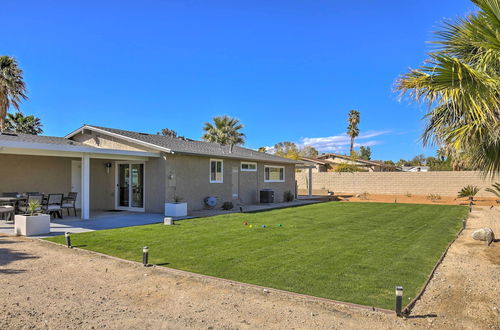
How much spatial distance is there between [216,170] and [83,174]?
7.00 m

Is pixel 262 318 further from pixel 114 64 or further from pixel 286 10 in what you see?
pixel 114 64

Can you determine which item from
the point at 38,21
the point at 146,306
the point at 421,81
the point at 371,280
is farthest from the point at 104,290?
the point at 38,21

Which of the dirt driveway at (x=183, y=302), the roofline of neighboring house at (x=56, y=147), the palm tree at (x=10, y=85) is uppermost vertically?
the palm tree at (x=10, y=85)

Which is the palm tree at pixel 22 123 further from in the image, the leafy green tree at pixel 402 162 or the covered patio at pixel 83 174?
the leafy green tree at pixel 402 162

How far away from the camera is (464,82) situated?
505 cm

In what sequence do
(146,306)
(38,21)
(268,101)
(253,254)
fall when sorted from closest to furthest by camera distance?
(146,306), (253,254), (38,21), (268,101)

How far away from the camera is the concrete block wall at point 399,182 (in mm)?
26766

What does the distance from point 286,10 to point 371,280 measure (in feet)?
48.3

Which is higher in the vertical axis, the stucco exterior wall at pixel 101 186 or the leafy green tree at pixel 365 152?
the leafy green tree at pixel 365 152

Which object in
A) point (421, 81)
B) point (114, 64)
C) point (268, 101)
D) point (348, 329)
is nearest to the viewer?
point (348, 329)

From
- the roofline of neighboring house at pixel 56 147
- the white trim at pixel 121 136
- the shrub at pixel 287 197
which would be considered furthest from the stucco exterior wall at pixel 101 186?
the shrub at pixel 287 197

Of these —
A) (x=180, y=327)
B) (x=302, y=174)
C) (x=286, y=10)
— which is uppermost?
(x=286, y=10)

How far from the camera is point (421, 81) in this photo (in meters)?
5.30

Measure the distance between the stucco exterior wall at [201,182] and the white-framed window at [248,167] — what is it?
0.23m
